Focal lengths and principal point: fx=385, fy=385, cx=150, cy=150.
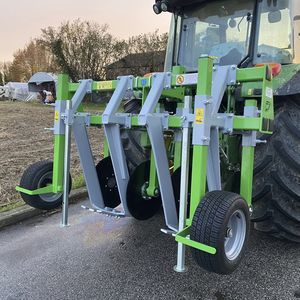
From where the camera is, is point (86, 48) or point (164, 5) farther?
point (86, 48)

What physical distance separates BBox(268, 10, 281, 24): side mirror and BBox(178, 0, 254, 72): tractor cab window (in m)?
0.18

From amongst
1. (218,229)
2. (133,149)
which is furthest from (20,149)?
(218,229)

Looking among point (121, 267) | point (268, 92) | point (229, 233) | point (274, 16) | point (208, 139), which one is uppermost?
point (274, 16)

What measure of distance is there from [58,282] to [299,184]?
182 cm

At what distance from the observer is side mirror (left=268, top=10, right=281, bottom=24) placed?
10.7ft

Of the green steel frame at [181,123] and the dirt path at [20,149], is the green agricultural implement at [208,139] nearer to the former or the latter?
the green steel frame at [181,123]

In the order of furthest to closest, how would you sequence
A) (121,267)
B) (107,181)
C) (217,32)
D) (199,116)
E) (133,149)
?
1. (217,32)
2. (133,149)
3. (107,181)
4. (121,267)
5. (199,116)

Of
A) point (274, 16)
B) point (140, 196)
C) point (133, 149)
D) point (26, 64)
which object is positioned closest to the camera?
point (140, 196)

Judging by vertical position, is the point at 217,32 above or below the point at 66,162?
above

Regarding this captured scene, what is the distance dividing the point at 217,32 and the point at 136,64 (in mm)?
21304

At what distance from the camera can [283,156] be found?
2709 millimetres

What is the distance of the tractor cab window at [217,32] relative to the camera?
3443 mm

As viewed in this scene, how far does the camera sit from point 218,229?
2029 mm

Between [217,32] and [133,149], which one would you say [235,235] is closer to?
[133,149]
